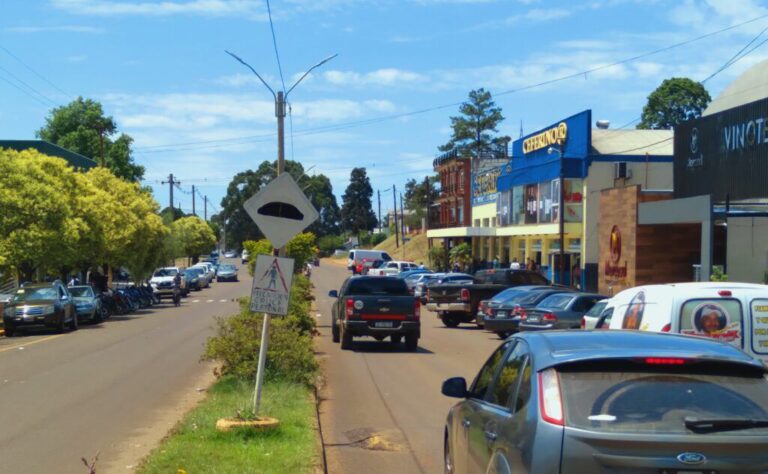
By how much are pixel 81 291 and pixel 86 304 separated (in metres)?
1.35

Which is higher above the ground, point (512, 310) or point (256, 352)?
point (256, 352)

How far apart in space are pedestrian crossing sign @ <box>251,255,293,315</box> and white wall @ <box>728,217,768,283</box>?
87.9 feet

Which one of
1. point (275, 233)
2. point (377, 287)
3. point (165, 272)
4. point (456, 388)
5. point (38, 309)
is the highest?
point (275, 233)

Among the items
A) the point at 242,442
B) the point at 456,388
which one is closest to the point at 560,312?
the point at 242,442

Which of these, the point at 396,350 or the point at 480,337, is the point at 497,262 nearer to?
the point at 480,337

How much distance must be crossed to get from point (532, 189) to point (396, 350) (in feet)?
116

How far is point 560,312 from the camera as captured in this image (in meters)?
22.5

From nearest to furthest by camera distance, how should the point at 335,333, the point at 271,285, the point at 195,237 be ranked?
1. the point at 271,285
2. the point at 335,333
3. the point at 195,237

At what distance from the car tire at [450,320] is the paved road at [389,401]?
620 cm

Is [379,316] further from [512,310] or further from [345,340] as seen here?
[512,310]

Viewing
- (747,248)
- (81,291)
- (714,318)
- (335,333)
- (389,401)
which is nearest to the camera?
(714,318)

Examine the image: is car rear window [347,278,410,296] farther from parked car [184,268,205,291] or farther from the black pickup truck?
parked car [184,268,205,291]

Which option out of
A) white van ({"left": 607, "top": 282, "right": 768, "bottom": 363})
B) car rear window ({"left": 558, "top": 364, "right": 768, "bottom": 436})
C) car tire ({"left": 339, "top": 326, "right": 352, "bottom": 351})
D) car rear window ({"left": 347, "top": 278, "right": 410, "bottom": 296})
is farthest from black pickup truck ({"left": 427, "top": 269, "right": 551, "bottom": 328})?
car rear window ({"left": 558, "top": 364, "right": 768, "bottom": 436})

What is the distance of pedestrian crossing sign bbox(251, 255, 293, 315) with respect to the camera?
9.98 meters
